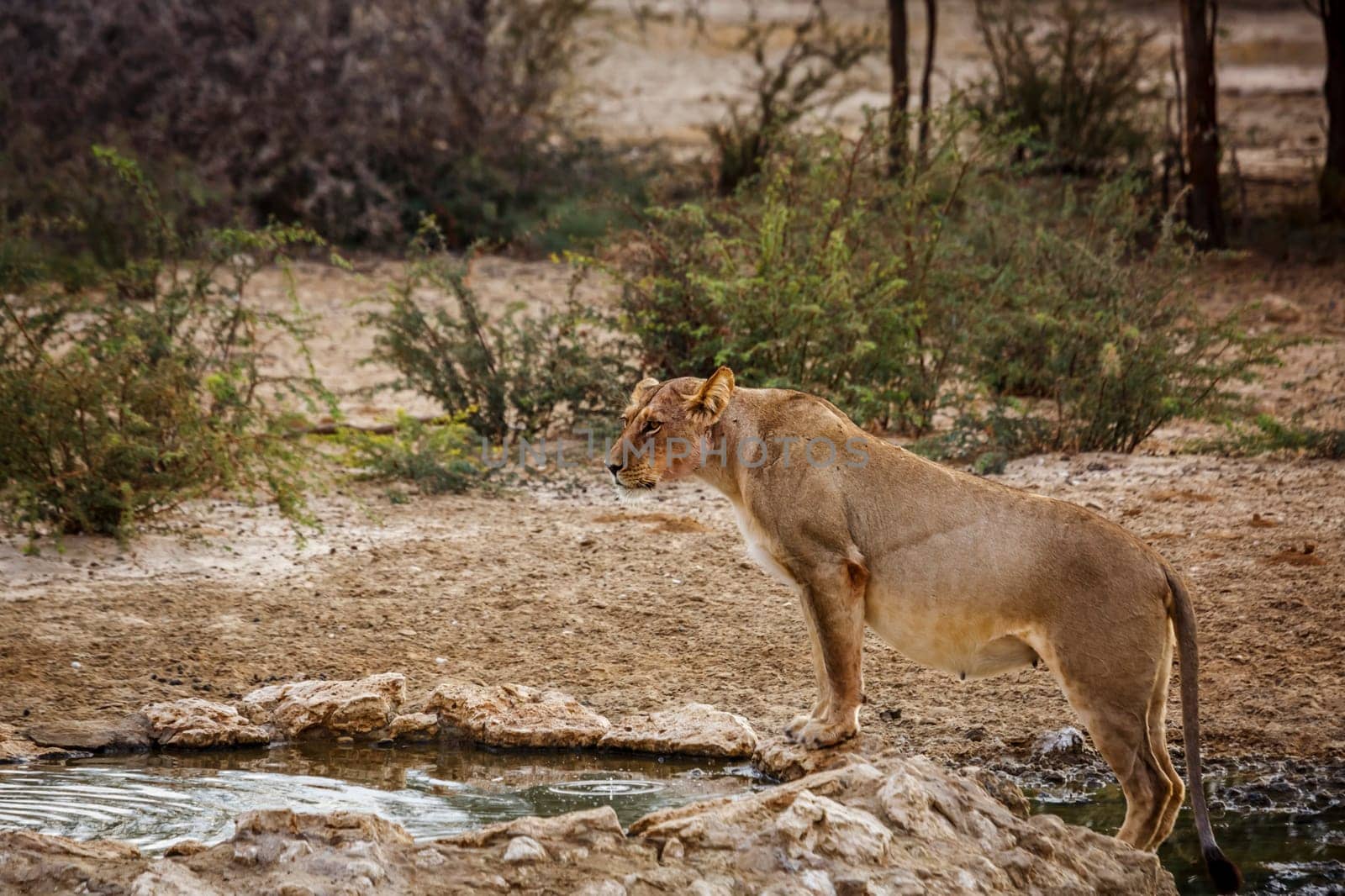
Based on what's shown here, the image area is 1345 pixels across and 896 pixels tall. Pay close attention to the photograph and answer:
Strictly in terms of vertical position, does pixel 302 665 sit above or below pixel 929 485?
below

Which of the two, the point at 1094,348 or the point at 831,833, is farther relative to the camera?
the point at 1094,348

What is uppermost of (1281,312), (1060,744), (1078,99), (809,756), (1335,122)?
(1078,99)

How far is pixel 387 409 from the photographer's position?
1180 cm

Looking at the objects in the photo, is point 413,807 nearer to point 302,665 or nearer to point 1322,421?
point 302,665

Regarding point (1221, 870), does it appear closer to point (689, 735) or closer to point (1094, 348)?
point (689, 735)

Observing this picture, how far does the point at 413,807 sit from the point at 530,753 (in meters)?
0.78

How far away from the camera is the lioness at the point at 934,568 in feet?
16.2

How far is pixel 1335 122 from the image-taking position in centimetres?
1755

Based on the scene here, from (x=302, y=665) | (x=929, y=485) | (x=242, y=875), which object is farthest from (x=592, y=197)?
(x=242, y=875)

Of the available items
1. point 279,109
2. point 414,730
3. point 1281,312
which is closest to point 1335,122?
point 1281,312

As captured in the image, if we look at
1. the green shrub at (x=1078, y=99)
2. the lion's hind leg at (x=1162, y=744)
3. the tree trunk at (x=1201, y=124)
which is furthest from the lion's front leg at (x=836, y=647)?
the green shrub at (x=1078, y=99)

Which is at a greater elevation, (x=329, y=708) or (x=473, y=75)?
(x=473, y=75)

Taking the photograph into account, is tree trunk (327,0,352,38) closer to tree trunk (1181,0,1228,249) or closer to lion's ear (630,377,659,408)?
tree trunk (1181,0,1228,249)

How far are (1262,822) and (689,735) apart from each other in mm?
2158
